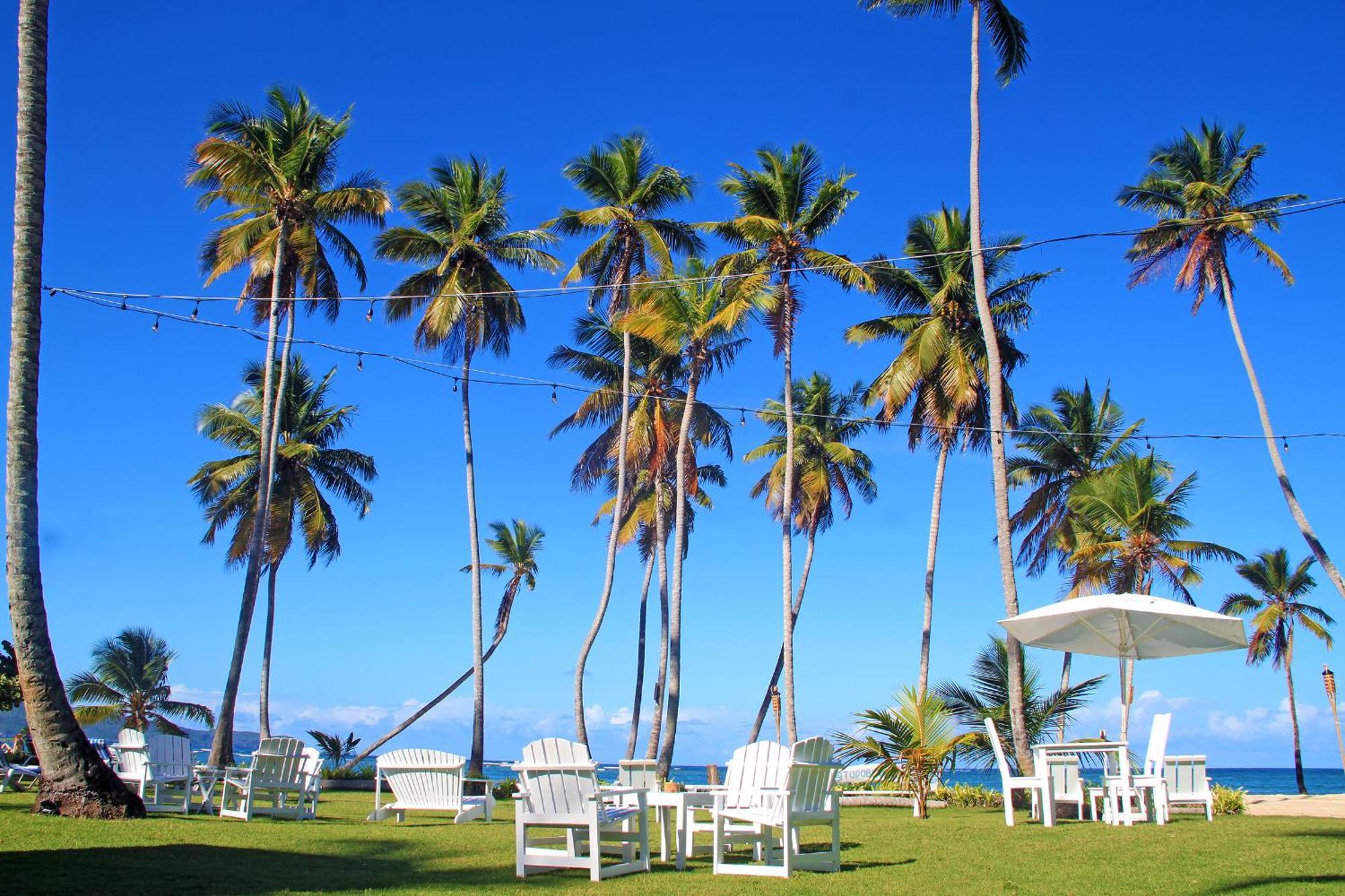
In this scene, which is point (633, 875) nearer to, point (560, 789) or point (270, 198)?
point (560, 789)

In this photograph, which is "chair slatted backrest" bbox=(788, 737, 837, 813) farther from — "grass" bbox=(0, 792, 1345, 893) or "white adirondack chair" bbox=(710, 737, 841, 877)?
"grass" bbox=(0, 792, 1345, 893)

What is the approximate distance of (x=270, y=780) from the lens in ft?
41.8

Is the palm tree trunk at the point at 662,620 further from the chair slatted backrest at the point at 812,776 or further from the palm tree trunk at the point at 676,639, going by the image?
the chair slatted backrest at the point at 812,776

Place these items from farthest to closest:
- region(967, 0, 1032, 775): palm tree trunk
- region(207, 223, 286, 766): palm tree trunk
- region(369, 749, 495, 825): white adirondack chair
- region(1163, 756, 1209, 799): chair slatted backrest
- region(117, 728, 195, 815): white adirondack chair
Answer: region(207, 223, 286, 766): palm tree trunk
region(967, 0, 1032, 775): palm tree trunk
region(369, 749, 495, 825): white adirondack chair
region(1163, 756, 1209, 799): chair slatted backrest
region(117, 728, 195, 815): white adirondack chair

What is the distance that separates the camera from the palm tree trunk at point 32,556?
10.3 meters

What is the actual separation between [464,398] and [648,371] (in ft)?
16.4

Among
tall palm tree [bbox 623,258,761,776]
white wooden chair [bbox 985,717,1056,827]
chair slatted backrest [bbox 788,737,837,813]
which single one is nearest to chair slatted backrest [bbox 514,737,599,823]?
chair slatted backrest [bbox 788,737,837,813]

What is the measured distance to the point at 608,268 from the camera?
26.0m

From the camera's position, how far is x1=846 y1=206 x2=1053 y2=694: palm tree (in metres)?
22.8

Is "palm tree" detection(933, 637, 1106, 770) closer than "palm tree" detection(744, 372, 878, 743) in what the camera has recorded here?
Yes

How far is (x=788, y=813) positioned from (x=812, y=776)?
0.57 metres

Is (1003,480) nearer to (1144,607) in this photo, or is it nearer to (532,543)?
(1144,607)

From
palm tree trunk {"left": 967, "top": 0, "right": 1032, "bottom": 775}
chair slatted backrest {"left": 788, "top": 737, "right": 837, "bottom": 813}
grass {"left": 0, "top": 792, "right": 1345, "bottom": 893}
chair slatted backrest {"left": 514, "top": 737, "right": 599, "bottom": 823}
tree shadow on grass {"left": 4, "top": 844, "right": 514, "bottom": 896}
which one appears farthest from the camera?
palm tree trunk {"left": 967, "top": 0, "right": 1032, "bottom": 775}

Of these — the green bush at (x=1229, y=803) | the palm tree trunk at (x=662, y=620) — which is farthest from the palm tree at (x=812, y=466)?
the green bush at (x=1229, y=803)
